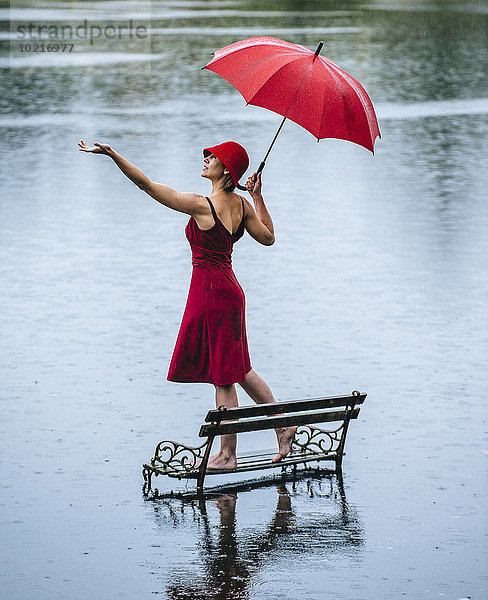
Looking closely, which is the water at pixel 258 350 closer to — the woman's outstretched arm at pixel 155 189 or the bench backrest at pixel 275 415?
the bench backrest at pixel 275 415

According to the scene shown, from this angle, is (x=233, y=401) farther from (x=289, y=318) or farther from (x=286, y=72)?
(x=289, y=318)

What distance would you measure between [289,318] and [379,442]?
274 centimetres

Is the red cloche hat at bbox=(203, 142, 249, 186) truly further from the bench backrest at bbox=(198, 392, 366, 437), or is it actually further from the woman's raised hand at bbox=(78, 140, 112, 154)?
the bench backrest at bbox=(198, 392, 366, 437)

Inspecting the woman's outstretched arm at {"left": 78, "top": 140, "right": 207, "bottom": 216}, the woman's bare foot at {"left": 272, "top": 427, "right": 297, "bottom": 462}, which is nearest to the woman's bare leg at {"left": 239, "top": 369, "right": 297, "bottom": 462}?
the woman's bare foot at {"left": 272, "top": 427, "right": 297, "bottom": 462}

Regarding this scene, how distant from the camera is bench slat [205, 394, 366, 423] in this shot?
619 cm

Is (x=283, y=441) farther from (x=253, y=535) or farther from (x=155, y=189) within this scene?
(x=155, y=189)

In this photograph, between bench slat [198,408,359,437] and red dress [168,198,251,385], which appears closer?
bench slat [198,408,359,437]

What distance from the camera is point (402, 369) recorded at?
8461mm

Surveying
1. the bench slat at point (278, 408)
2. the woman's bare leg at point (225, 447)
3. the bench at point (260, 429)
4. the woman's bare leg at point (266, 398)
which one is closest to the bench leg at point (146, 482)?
the bench at point (260, 429)

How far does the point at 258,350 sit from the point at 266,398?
222 cm

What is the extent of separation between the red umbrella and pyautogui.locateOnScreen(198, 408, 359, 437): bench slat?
4.04ft

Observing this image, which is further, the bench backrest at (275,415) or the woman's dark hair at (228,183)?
the woman's dark hair at (228,183)

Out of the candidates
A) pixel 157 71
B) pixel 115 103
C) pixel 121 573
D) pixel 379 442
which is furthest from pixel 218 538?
pixel 157 71

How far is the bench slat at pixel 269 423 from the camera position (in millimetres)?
6180
